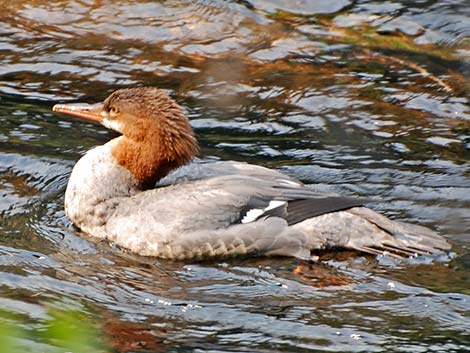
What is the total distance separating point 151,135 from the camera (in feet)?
23.1

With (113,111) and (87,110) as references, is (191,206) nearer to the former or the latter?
(113,111)

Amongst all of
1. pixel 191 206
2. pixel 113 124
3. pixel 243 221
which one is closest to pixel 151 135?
pixel 113 124

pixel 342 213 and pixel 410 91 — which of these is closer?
pixel 342 213

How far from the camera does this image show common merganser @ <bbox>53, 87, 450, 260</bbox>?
6.59m

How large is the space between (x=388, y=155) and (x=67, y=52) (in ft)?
12.4

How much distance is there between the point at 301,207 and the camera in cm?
671

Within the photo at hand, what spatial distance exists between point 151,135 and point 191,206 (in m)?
0.72

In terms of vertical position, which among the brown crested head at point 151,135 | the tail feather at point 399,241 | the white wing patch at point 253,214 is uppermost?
the brown crested head at point 151,135

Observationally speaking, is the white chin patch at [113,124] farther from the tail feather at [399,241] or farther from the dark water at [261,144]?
the tail feather at [399,241]

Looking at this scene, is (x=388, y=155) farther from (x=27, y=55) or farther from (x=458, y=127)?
(x=27, y=55)

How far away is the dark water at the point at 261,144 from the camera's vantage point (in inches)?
220

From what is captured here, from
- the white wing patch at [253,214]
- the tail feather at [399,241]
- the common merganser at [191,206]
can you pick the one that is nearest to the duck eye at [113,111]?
the common merganser at [191,206]

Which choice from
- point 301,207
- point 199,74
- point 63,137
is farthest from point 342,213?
point 199,74

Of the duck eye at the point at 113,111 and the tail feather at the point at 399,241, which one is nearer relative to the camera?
the tail feather at the point at 399,241
